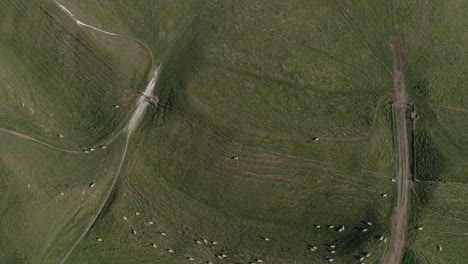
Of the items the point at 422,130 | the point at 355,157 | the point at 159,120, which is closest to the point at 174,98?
the point at 159,120

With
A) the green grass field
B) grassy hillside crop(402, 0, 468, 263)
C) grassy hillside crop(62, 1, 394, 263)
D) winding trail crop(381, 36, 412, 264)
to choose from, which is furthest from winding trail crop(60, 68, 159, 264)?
grassy hillside crop(402, 0, 468, 263)

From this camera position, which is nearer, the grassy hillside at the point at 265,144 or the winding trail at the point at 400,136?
the grassy hillside at the point at 265,144

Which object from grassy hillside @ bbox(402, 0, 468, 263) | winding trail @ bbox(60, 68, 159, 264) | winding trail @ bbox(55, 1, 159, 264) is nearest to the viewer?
winding trail @ bbox(55, 1, 159, 264)

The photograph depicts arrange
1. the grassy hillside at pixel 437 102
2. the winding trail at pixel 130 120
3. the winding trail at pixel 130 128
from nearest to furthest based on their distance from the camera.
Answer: the winding trail at pixel 130 120, the winding trail at pixel 130 128, the grassy hillside at pixel 437 102

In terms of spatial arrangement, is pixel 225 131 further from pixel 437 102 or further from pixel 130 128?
pixel 437 102

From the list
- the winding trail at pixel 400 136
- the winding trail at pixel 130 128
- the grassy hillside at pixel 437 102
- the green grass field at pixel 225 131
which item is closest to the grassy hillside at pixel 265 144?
the green grass field at pixel 225 131

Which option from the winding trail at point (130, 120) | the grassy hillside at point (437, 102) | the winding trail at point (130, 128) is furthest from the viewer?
the grassy hillside at point (437, 102)

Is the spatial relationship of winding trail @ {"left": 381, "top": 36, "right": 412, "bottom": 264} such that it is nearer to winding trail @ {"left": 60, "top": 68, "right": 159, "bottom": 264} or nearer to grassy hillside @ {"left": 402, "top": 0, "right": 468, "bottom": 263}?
grassy hillside @ {"left": 402, "top": 0, "right": 468, "bottom": 263}

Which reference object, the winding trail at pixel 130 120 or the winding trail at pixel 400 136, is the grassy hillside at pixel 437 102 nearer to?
the winding trail at pixel 400 136
